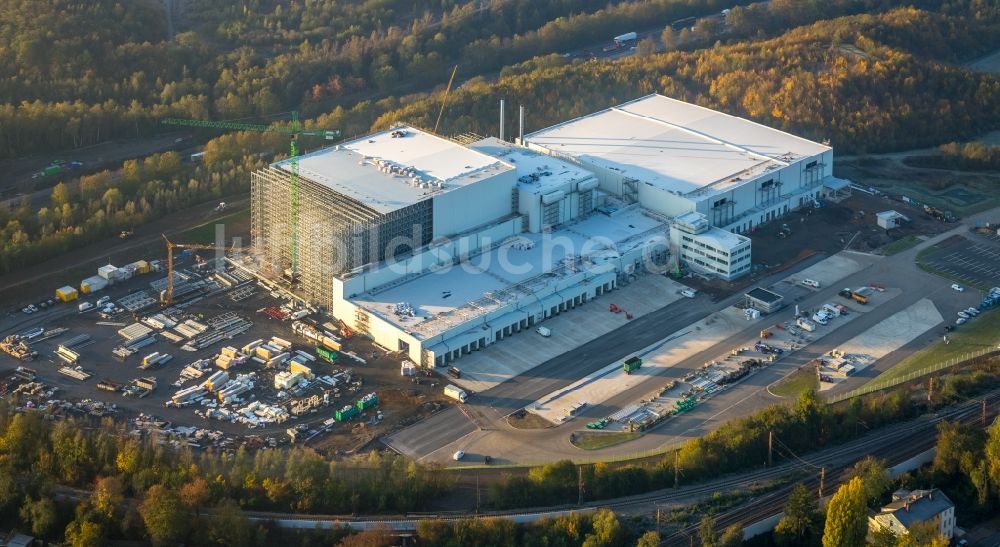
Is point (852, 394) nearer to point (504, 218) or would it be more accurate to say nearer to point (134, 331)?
point (504, 218)

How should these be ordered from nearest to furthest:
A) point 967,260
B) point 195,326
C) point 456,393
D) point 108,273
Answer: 1. point 456,393
2. point 195,326
3. point 108,273
4. point 967,260

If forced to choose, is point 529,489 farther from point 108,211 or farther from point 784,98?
point 784,98

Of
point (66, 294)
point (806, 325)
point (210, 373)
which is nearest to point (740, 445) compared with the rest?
point (806, 325)

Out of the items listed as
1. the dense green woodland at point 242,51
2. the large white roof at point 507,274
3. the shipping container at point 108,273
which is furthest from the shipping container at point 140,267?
the dense green woodland at point 242,51

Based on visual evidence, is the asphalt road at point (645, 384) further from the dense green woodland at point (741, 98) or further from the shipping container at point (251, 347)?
the dense green woodland at point (741, 98)

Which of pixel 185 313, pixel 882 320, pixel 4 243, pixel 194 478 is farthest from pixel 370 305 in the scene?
pixel 882 320

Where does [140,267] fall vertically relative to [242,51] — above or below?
below
